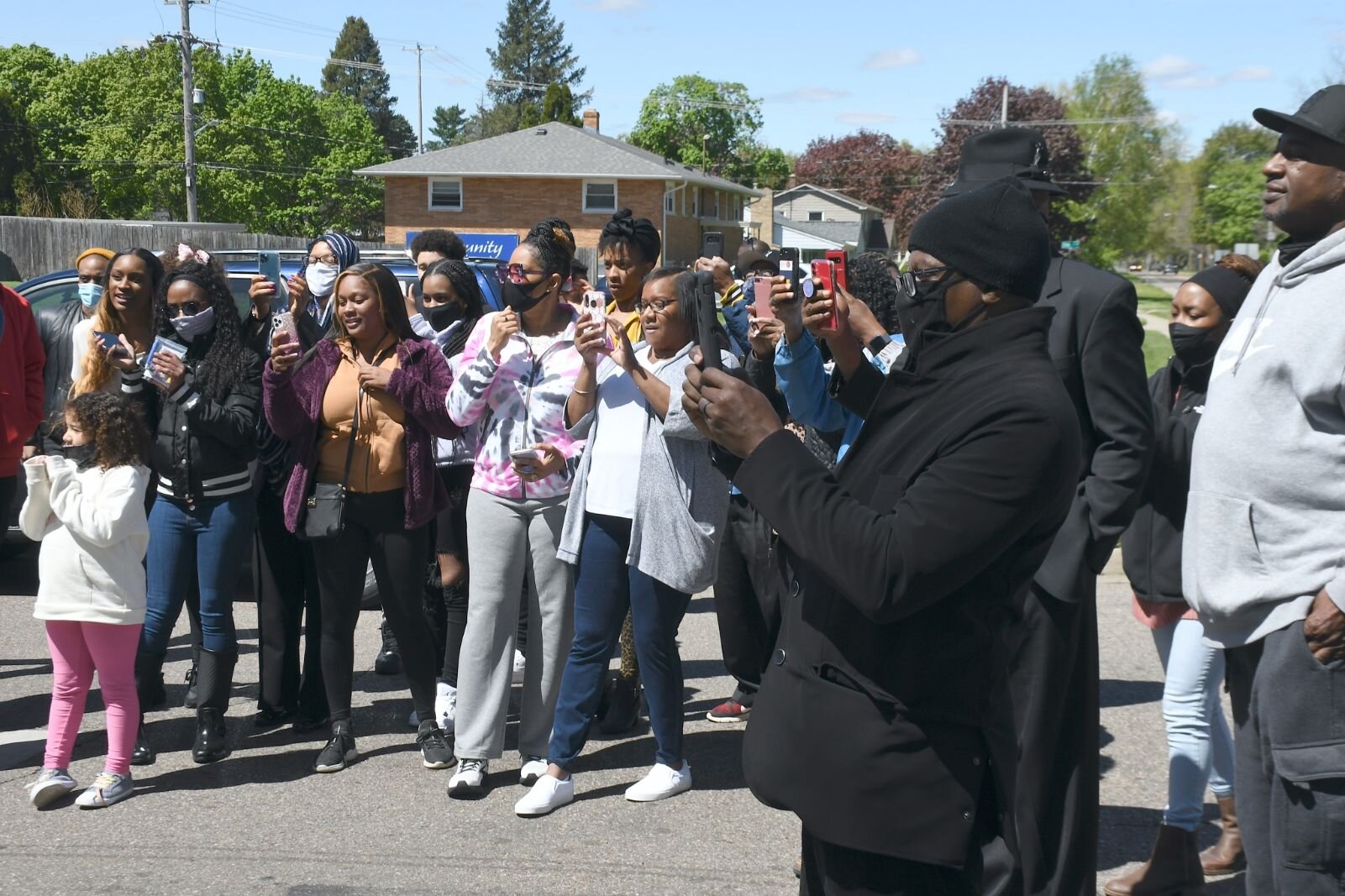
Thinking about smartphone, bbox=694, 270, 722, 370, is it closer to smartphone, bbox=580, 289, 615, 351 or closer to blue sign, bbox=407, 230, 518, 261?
smartphone, bbox=580, 289, 615, 351

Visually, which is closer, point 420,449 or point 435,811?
point 435,811

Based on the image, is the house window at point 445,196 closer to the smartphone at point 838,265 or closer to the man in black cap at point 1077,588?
the man in black cap at point 1077,588

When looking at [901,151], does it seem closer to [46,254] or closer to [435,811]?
[46,254]

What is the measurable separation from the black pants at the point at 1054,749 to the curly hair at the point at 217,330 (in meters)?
3.53

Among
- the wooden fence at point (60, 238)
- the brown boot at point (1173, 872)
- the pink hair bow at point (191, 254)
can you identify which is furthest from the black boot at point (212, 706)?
the wooden fence at point (60, 238)

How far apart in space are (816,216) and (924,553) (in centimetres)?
9318

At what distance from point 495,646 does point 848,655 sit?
321 centimetres

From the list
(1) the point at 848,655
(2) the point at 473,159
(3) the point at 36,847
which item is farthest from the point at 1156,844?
(2) the point at 473,159

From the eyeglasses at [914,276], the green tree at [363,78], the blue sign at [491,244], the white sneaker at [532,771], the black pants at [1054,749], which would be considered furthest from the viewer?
the green tree at [363,78]

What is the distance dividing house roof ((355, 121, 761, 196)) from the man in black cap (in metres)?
44.8

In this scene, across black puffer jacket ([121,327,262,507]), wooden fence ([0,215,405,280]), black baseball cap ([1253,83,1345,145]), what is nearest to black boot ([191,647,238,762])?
black puffer jacket ([121,327,262,507])

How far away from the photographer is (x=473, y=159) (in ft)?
161

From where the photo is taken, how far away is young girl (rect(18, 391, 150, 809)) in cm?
502

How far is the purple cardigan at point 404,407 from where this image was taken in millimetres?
5301
